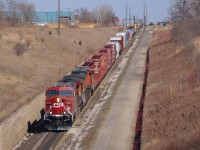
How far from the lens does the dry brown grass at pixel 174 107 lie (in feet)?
73.4

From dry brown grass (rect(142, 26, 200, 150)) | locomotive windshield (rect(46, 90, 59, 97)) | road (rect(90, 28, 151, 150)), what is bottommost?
road (rect(90, 28, 151, 150))

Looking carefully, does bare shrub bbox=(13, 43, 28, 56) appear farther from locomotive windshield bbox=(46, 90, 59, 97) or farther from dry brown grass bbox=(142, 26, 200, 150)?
locomotive windshield bbox=(46, 90, 59, 97)

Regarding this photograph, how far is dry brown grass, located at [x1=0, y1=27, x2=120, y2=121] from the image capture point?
114 feet

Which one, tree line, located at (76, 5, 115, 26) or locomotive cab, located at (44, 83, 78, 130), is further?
tree line, located at (76, 5, 115, 26)

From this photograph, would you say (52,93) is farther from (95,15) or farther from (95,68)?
(95,15)

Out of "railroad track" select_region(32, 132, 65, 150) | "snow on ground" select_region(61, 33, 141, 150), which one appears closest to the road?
"snow on ground" select_region(61, 33, 141, 150)

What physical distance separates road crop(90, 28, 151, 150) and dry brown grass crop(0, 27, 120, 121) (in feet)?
21.0

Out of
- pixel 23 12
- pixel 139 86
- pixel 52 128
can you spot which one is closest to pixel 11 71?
pixel 139 86

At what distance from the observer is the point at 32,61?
49.8m

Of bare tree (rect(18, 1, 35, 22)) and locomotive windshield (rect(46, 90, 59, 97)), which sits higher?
bare tree (rect(18, 1, 35, 22))

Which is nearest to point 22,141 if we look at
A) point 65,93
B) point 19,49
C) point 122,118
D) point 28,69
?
point 65,93

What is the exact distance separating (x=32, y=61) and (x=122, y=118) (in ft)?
74.0

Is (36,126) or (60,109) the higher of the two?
(60,109)

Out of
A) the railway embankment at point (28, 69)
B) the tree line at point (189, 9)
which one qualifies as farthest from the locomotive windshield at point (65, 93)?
the tree line at point (189, 9)
